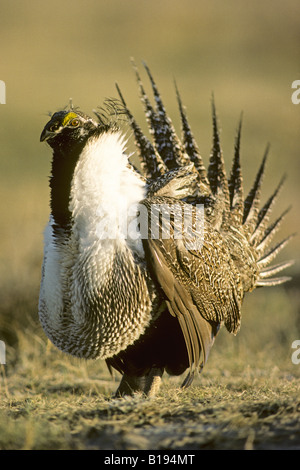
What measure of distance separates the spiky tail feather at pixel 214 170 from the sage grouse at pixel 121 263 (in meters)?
0.74

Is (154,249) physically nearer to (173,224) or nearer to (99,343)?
(173,224)

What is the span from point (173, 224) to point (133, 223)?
238 mm

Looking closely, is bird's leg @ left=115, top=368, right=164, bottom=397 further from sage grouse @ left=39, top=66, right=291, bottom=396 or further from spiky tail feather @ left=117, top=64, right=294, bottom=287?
spiky tail feather @ left=117, top=64, right=294, bottom=287

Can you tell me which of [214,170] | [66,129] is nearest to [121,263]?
[66,129]

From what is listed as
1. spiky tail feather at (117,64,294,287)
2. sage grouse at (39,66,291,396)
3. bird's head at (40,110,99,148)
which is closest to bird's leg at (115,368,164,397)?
sage grouse at (39,66,291,396)

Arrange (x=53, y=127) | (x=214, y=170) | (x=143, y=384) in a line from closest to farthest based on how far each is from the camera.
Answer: (x=53, y=127) < (x=143, y=384) < (x=214, y=170)

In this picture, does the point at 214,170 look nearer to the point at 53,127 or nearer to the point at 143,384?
the point at 143,384

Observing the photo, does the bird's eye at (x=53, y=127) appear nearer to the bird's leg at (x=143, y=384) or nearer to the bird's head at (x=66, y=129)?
the bird's head at (x=66, y=129)

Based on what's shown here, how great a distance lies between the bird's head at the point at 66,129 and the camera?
136 inches

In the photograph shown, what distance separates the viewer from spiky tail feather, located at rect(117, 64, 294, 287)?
15.7ft

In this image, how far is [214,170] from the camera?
5.24m

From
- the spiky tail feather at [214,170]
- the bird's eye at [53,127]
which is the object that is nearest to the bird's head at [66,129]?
the bird's eye at [53,127]

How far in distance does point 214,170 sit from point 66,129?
77.8 inches
